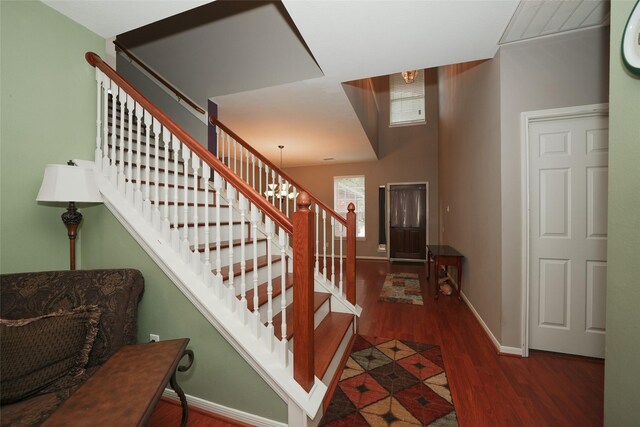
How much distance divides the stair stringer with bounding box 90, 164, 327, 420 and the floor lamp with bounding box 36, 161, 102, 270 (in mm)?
175

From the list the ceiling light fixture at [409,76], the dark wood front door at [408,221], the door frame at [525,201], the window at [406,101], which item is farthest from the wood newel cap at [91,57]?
the window at [406,101]

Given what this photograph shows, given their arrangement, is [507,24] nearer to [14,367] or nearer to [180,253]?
[180,253]

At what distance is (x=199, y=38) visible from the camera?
9.71 feet

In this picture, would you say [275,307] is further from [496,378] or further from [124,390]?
[496,378]

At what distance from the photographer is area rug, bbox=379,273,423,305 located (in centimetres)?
358

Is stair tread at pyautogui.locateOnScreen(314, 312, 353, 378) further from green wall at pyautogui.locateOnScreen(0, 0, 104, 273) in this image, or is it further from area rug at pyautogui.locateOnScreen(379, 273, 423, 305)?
green wall at pyautogui.locateOnScreen(0, 0, 104, 273)

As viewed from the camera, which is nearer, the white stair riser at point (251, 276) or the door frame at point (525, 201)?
the white stair riser at point (251, 276)

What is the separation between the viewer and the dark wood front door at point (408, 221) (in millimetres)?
6340

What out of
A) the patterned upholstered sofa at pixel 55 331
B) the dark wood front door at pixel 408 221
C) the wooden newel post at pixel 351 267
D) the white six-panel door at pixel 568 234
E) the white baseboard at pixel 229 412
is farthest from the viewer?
the dark wood front door at pixel 408 221

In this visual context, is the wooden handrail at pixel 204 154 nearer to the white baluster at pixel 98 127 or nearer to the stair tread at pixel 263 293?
the white baluster at pixel 98 127

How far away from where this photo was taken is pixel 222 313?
149 centimetres

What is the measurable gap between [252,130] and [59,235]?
9.55 feet

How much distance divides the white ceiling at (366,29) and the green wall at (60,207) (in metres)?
0.28

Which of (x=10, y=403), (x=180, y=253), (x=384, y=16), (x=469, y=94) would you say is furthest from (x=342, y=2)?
(x=10, y=403)
